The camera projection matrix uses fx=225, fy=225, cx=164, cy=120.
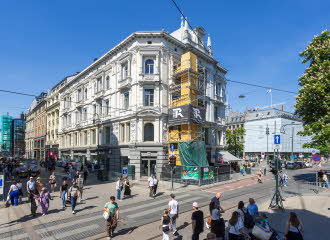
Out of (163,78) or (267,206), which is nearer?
(267,206)

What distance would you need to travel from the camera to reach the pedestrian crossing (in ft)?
30.3

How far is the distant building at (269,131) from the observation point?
238 ft

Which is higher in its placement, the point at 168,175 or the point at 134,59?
the point at 134,59

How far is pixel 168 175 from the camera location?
23234 mm

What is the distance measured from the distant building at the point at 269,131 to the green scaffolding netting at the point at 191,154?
176 ft

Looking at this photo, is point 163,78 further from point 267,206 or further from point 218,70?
point 267,206

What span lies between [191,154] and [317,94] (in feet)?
42.9

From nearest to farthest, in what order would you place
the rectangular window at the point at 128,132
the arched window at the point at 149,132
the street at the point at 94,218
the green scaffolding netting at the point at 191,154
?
the street at the point at 94,218, the green scaffolding netting at the point at 191,154, the arched window at the point at 149,132, the rectangular window at the point at 128,132

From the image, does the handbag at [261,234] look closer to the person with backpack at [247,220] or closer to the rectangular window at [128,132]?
the person with backpack at [247,220]

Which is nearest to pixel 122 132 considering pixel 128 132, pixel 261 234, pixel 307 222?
pixel 128 132

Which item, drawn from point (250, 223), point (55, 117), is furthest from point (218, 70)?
point (55, 117)

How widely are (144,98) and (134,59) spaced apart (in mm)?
4881

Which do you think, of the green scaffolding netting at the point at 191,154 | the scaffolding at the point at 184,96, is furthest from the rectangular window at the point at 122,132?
the green scaffolding netting at the point at 191,154

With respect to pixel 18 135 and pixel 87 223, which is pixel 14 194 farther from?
pixel 18 135
